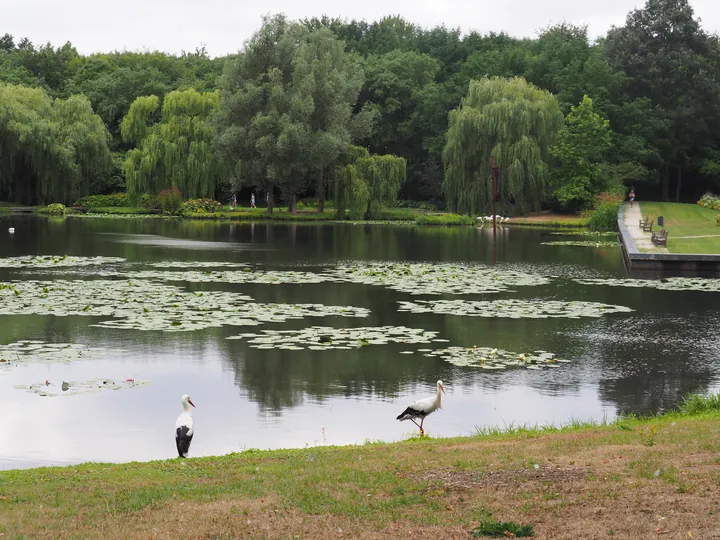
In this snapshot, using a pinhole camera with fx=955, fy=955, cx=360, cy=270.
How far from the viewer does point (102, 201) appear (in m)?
65.9

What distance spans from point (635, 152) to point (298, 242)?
29.1m

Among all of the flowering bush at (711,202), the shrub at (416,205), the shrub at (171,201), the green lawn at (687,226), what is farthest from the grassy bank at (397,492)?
the shrub at (416,205)

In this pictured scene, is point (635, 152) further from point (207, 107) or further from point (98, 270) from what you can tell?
point (98, 270)

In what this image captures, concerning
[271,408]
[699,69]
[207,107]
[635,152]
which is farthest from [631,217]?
[271,408]

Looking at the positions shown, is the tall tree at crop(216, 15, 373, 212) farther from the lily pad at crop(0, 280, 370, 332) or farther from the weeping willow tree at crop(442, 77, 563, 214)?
the lily pad at crop(0, 280, 370, 332)

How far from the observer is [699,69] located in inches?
2475

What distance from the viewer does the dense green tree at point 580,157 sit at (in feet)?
185

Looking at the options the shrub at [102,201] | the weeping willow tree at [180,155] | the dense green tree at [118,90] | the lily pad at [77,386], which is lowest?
the lily pad at [77,386]

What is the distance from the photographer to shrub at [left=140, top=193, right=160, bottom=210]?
62906 millimetres

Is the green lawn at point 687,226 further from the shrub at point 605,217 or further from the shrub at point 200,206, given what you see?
the shrub at point 200,206

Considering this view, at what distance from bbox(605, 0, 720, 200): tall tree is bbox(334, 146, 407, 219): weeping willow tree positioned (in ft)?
57.0

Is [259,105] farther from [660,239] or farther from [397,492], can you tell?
[397,492]

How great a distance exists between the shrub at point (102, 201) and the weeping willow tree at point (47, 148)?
59cm

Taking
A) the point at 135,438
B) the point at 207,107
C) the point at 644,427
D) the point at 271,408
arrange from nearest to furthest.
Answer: the point at 644,427, the point at 135,438, the point at 271,408, the point at 207,107
